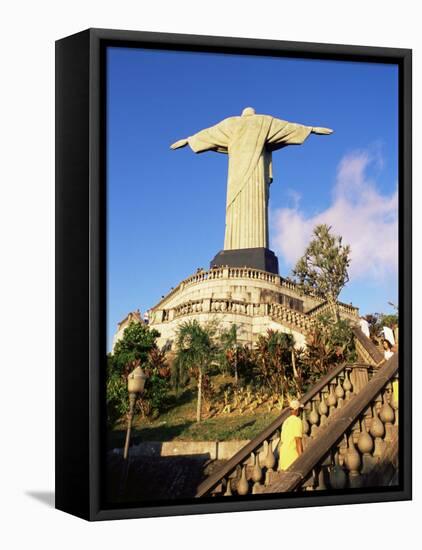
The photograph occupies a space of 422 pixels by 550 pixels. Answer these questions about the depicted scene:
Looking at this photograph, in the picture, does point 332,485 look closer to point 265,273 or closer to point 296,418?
point 296,418

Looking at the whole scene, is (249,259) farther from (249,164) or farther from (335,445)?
(335,445)

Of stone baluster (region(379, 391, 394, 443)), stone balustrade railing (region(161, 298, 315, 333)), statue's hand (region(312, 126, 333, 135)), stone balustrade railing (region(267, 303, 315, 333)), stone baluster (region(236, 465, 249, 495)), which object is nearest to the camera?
stone balustrade railing (region(161, 298, 315, 333))

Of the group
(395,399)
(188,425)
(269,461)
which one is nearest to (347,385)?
(395,399)

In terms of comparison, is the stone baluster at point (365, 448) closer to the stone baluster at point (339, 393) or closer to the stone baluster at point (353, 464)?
A: the stone baluster at point (353, 464)

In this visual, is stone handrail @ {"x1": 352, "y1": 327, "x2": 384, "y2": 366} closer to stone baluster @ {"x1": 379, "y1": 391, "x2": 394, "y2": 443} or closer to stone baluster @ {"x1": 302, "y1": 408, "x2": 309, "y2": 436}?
stone baluster @ {"x1": 379, "y1": 391, "x2": 394, "y2": 443}

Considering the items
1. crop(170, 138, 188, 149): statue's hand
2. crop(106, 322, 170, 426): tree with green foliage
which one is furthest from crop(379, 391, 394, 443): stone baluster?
crop(170, 138, 188, 149): statue's hand

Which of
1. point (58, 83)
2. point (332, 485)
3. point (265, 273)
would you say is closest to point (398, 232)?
point (265, 273)
